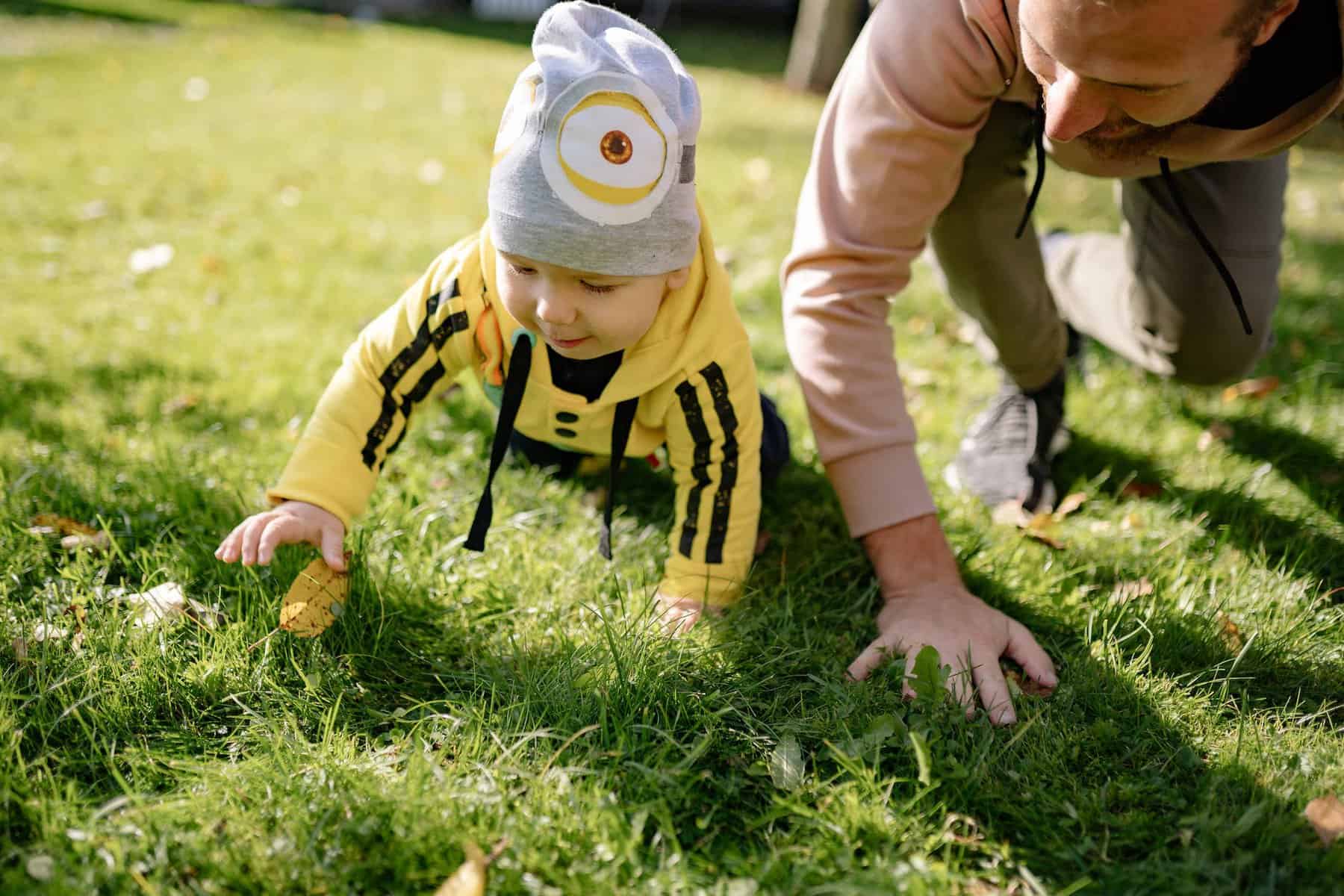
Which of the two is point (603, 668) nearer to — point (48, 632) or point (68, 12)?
point (48, 632)

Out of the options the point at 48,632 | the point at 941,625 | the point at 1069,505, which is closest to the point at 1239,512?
the point at 1069,505

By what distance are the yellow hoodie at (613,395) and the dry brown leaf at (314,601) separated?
124 millimetres

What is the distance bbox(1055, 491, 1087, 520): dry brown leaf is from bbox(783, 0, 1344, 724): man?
63 millimetres

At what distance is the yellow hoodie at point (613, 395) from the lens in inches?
79.3

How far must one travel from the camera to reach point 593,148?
1.68 metres

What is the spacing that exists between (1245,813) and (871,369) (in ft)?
3.38

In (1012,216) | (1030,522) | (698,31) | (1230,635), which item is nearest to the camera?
(1230,635)

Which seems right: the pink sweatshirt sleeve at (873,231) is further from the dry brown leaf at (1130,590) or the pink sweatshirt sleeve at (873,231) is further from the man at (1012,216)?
the dry brown leaf at (1130,590)

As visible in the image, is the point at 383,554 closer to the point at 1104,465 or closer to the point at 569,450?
the point at 569,450

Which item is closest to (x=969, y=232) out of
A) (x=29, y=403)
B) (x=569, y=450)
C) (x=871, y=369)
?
(x=871, y=369)

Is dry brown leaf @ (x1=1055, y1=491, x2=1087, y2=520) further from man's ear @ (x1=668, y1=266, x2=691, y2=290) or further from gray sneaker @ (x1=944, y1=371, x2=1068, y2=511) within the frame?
man's ear @ (x1=668, y1=266, x2=691, y2=290)

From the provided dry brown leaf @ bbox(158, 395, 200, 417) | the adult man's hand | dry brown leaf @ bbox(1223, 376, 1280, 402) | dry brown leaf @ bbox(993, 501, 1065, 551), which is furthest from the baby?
dry brown leaf @ bbox(1223, 376, 1280, 402)

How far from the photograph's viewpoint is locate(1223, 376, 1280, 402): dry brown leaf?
305 centimetres

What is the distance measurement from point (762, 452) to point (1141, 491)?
1029 millimetres
